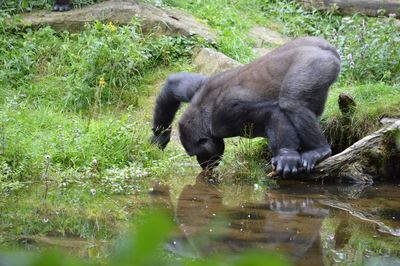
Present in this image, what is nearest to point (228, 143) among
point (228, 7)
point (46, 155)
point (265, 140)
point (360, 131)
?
point (265, 140)

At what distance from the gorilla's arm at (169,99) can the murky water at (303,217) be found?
0.78 meters

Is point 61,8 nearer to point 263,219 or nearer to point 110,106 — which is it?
point 110,106

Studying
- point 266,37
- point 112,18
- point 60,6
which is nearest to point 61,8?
point 60,6

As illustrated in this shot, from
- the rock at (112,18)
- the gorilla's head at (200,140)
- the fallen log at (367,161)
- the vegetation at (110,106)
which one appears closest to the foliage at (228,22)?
the vegetation at (110,106)

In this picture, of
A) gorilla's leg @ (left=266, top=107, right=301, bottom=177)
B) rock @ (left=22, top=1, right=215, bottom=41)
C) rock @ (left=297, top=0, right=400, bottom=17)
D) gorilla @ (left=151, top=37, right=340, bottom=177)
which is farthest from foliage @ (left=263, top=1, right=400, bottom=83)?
gorilla's leg @ (left=266, top=107, right=301, bottom=177)

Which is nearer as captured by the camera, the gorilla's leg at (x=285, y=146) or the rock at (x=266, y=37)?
the gorilla's leg at (x=285, y=146)

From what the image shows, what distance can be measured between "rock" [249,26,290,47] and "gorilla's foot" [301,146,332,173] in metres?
4.45

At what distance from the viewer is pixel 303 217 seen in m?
4.40

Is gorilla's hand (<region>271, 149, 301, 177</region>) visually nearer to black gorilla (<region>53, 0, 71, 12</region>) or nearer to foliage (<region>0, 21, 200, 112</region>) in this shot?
foliage (<region>0, 21, 200, 112</region>)

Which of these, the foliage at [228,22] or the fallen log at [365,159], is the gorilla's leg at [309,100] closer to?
the fallen log at [365,159]

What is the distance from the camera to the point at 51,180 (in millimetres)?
5184

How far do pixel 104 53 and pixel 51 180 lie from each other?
3.01 meters

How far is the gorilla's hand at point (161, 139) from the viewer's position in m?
6.37

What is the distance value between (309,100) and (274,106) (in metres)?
0.29
